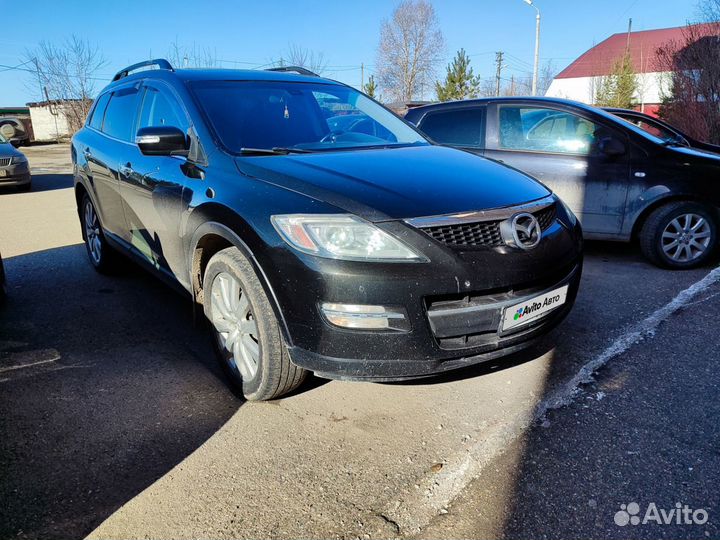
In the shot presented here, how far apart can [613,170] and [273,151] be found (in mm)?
3637

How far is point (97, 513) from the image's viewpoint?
79.9 inches

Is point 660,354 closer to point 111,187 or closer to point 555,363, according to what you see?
point 555,363

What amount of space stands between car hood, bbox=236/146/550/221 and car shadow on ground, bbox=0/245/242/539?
1192 millimetres

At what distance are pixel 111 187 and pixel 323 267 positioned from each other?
2.70m

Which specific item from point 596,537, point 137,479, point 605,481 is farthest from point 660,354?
point 137,479

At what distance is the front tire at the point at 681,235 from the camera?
195 inches

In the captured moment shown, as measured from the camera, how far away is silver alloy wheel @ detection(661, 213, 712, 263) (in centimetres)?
496

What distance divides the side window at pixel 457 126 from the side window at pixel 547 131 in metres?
0.26

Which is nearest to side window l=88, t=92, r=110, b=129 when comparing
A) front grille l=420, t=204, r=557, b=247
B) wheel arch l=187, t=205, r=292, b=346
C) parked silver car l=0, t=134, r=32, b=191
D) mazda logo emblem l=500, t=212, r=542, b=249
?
wheel arch l=187, t=205, r=292, b=346

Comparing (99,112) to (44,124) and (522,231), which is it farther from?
(44,124)

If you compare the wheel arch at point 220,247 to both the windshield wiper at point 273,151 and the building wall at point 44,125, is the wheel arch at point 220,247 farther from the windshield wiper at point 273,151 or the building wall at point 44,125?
the building wall at point 44,125

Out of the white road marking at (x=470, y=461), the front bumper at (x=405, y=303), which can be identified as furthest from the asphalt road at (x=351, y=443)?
the front bumper at (x=405, y=303)

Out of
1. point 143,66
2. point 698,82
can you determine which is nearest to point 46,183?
point 143,66

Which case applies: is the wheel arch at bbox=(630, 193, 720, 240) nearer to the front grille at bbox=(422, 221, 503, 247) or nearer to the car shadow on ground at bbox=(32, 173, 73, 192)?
the front grille at bbox=(422, 221, 503, 247)
